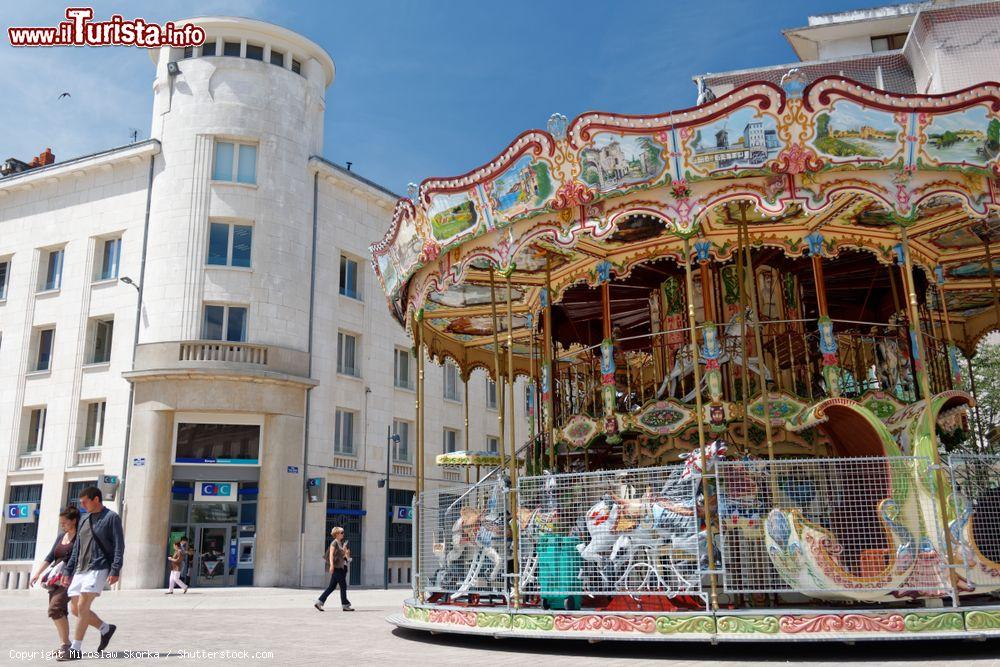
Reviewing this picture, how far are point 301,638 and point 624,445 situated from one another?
6697mm

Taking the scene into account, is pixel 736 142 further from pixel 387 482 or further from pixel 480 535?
pixel 387 482

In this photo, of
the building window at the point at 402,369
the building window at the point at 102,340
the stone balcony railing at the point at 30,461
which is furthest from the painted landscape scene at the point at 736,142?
the stone balcony railing at the point at 30,461

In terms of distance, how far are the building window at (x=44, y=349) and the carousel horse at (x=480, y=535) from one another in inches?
983

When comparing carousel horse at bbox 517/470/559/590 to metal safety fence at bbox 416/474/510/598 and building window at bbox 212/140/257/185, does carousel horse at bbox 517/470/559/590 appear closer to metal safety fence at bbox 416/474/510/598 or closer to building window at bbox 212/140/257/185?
metal safety fence at bbox 416/474/510/598

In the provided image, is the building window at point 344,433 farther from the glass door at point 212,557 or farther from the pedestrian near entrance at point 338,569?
the pedestrian near entrance at point 338,569

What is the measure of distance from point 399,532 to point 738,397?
21.8 meters

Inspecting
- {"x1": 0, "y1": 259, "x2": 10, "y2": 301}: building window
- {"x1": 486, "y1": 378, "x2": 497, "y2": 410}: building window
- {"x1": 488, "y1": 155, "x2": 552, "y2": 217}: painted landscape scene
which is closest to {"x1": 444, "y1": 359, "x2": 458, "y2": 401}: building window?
{"x1": 486, "y1": 378, "x2": 497, "y2": 410}: building window

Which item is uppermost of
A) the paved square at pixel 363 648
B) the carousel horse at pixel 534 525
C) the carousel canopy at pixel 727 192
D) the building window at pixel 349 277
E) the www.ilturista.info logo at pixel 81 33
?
the www.ilturista.info logo at pixel 81 33

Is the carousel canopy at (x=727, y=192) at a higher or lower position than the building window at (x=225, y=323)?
lower

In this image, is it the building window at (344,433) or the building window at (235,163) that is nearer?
the building window at (235,163)

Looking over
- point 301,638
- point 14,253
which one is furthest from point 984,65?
point 14,253

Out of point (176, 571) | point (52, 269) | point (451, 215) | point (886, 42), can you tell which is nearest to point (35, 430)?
point (52, 269)

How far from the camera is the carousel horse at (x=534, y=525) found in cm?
1088

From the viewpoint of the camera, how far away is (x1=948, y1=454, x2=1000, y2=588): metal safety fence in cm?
992
